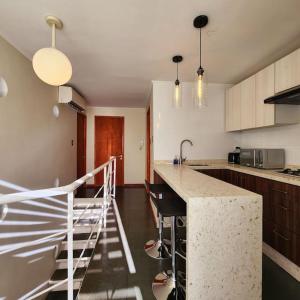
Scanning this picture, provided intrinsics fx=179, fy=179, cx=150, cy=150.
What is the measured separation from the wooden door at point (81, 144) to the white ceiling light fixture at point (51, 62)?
3.08 metres

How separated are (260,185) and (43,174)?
303 centimetres

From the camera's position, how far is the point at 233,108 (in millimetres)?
3035

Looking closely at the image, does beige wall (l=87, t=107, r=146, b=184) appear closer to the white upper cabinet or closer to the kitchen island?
the white upper cabinet

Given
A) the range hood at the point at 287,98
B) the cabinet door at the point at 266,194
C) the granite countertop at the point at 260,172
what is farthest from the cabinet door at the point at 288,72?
the cabinet door at the point at 266,194

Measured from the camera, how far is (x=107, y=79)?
3.08 m

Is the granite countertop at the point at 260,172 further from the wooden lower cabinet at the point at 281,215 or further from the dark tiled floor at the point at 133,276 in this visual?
the dark tiled floor at the point at 133,276

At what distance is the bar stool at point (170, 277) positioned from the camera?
1420 millimetres

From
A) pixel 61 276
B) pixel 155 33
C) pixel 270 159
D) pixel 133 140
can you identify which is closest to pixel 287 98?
pixel 270 159

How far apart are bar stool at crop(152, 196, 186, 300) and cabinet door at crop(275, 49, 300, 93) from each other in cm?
177

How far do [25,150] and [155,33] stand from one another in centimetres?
212

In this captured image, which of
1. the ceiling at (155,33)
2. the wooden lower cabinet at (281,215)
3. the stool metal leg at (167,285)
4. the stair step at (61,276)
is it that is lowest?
the stair step at (61,276)

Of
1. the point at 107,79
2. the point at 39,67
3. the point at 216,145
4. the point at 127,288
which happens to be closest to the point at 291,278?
the point at 127,288

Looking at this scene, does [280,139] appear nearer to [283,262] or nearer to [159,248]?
[283,262]

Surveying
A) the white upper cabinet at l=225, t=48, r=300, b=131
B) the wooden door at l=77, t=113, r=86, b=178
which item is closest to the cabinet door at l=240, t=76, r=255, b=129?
the white upper cabinet at l=225, t=48, r=300, b=131
